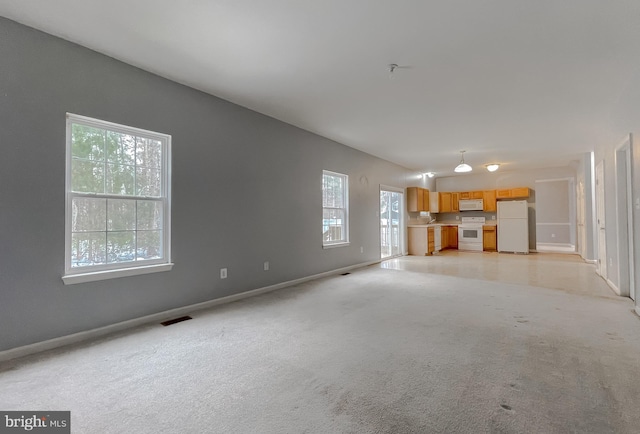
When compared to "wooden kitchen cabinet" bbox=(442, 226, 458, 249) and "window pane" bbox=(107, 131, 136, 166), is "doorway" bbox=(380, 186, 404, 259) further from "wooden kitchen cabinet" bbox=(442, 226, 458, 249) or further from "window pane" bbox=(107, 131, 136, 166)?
"window pane" bbox=(107, 131, 136, 166)

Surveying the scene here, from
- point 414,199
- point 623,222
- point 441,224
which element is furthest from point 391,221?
point 623,222

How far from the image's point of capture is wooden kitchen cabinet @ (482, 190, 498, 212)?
32.2 ft

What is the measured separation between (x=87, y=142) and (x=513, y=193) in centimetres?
1052

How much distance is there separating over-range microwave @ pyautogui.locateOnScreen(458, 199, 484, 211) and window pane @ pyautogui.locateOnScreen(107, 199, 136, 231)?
32.5 feet

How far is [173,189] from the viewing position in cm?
341

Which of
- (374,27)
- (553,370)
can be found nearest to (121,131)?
(374,27)

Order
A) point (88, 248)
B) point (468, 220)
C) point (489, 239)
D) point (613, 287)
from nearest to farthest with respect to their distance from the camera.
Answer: point (88, 248), point (613, 287), point (489, 239), point (468, 220)

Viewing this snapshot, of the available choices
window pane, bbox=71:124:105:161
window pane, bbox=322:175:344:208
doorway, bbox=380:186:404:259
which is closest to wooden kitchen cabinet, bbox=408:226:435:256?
doorway, bbox=380:186:404:259

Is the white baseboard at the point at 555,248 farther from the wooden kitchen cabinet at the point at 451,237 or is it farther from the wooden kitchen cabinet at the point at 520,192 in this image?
the wooden kitchen cabinet at the point at 451,237

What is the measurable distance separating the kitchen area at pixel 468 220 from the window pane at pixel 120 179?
24.3 ft

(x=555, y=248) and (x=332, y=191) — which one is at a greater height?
(x=332, y=191)

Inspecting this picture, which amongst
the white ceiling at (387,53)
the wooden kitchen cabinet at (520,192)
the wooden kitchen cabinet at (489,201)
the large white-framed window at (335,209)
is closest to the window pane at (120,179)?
the white ceiling at (387,53)

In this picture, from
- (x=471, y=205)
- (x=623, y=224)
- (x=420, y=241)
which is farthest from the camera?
(x=471, y=205)

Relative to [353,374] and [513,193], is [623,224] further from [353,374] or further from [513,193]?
[513,193]
